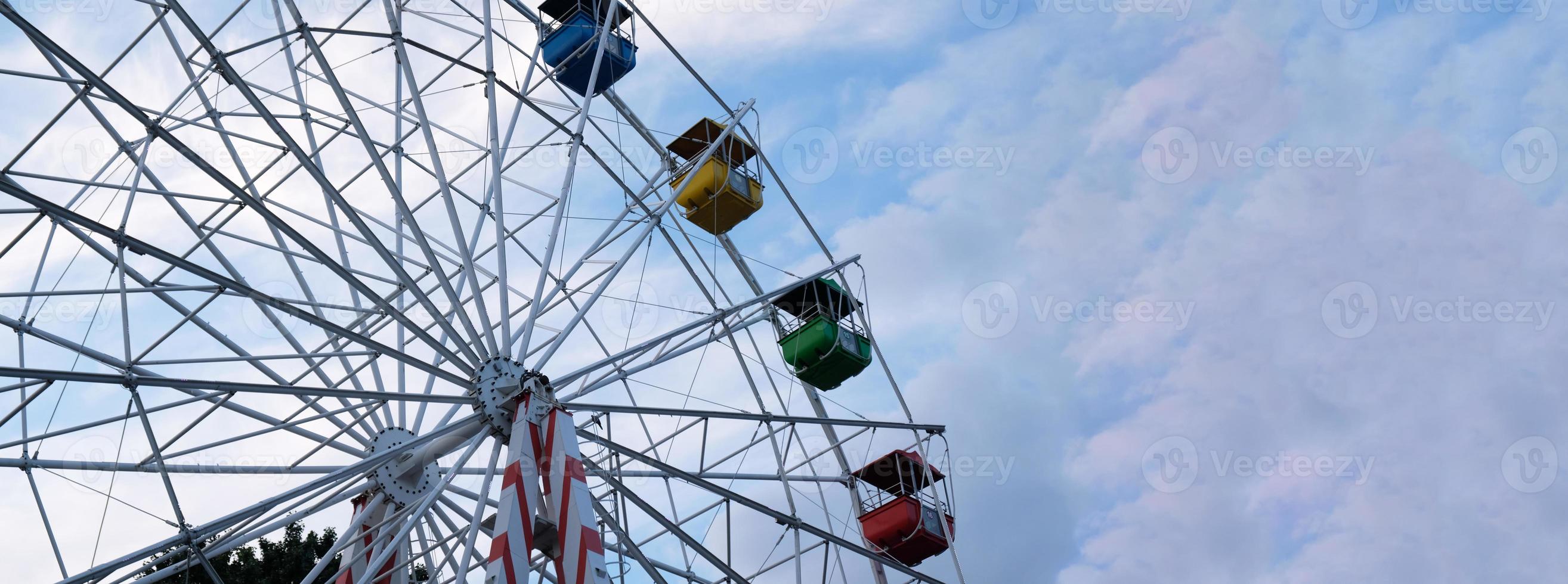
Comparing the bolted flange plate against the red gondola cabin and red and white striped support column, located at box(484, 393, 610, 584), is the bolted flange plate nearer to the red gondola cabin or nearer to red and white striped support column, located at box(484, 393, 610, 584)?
red and white striped support column, located at box(484, 393, 610, 584)

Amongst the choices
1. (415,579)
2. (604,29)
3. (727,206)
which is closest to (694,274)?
(727,206)

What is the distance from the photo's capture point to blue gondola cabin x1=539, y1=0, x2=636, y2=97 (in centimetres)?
1961

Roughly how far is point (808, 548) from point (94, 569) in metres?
9.82

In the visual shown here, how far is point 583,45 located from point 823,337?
18.6 ft

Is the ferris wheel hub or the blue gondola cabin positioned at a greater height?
the blue gondola cabin

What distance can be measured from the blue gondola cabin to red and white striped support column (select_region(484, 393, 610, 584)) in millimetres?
6188

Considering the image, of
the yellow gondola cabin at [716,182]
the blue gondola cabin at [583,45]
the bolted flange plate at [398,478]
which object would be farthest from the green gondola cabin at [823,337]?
the bolted flange plate at [398,478]

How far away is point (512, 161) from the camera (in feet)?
63.6

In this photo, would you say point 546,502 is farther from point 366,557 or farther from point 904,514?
point 904,514

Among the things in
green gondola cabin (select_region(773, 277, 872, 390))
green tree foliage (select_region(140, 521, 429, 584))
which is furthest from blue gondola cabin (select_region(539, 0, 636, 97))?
green tree foliage (select_region(140, 521, 429, 584))

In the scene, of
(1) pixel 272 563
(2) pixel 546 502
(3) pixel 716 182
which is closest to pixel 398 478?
(2) pixel 546 502

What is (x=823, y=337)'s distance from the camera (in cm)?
2120

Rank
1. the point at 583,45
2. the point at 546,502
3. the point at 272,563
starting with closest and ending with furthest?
the point at 546,502 < the point at 583,45 < the point at 272,563

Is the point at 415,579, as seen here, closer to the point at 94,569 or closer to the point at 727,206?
the point at 727,206
